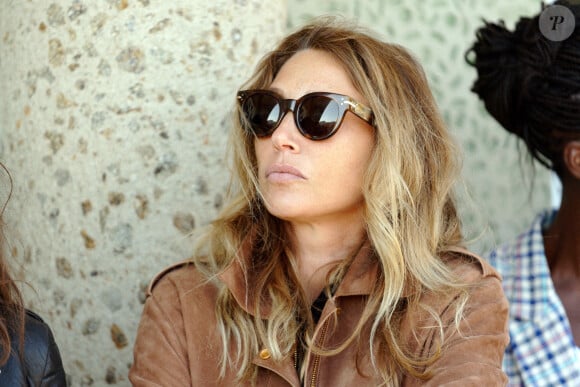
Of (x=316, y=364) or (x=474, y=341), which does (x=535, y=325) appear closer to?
(x=474, y=341)

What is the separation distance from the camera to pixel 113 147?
3113 millimetres

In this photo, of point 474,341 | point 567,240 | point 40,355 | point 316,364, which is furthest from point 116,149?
point 567,240

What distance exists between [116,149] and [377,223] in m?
0.94

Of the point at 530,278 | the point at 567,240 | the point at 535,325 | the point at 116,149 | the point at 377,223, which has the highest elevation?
the point at 116,149

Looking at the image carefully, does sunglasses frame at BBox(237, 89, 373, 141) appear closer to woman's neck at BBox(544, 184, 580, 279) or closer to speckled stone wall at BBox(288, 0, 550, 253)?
woman's neck at BBox(544, 184, 580, 279)

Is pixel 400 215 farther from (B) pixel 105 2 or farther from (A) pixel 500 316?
(B) pixel 105 2

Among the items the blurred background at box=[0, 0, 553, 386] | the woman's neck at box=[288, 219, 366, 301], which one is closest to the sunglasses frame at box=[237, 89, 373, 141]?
the woman's neck at box=[288, 219, 366, 301]

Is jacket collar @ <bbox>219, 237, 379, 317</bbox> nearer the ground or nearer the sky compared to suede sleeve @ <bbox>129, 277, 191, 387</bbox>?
nearer the sky

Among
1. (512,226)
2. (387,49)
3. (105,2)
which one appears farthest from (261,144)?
(512,226)

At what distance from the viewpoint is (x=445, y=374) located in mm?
2477

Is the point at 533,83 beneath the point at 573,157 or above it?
above

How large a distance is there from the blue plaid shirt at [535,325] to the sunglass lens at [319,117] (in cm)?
99

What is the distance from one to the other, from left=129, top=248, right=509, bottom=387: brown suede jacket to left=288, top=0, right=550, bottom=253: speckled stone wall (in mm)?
1590

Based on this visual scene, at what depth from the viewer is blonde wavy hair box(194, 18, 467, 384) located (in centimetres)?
262
